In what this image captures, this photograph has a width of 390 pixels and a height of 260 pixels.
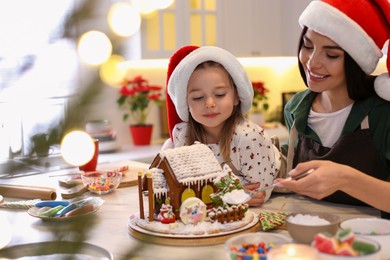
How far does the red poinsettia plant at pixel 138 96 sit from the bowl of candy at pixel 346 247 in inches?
111

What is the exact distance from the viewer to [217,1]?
381 cm

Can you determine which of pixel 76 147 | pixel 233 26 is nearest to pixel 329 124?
pixel 76 147

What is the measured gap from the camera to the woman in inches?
59.4

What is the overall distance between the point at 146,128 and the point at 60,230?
320cm

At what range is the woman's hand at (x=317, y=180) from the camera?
117 cm

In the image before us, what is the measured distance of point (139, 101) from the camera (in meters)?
3.62

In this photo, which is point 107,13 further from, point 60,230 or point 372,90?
point 372,90

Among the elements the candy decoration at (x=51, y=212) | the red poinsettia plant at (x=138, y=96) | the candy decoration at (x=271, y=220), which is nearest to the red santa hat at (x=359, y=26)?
the candy decoration at (x=271, y=220)

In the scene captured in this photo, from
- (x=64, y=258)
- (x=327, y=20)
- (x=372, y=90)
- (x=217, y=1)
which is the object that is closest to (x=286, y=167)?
(x=372, y=90)

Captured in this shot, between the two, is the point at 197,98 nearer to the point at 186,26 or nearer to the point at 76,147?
the point at 76,147

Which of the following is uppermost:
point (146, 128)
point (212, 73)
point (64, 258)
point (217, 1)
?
point (217, 1)

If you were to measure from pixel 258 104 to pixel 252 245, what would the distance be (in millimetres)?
3364

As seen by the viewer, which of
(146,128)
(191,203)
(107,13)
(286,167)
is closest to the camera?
(107,13)

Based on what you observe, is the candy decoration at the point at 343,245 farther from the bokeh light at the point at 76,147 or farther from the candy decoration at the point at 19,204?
the candy decoration at the point at 19,204
